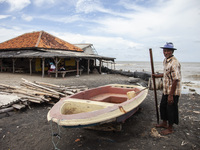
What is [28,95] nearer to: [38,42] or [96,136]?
[96,136]

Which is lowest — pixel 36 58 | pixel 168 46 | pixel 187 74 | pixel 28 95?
pixel 187 74

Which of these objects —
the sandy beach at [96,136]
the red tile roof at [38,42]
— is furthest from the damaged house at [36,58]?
the sandy beach at [96,136]

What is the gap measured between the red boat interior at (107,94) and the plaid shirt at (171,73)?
6.90ft

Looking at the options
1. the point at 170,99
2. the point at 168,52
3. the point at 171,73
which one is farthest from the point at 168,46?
the point at 170,99

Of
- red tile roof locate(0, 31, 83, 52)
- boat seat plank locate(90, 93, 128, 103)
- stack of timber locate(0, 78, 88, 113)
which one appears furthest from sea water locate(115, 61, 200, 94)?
red tile roof locate(0, 31, 83, 52)

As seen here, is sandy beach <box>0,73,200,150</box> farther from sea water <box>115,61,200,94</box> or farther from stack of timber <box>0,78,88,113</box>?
sea water <box>115,61,200,94</box>

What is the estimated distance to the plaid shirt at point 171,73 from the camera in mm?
3543

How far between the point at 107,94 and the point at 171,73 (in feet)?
10.0

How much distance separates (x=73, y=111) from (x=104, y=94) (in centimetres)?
227

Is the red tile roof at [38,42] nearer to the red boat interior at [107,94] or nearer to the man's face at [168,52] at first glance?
the red boat interior at [107,94]

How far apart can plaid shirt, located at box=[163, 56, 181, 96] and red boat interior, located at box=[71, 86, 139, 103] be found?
Answer: 2.10 m

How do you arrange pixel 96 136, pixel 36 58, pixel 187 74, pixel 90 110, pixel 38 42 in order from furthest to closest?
1. pixel 187 74
2. pixel 38 42
3. pixel 36 58
4. pixel 96 136
5. pixel 90 110

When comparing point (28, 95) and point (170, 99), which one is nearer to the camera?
point (170, 99)

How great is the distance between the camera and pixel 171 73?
3.61 metres
